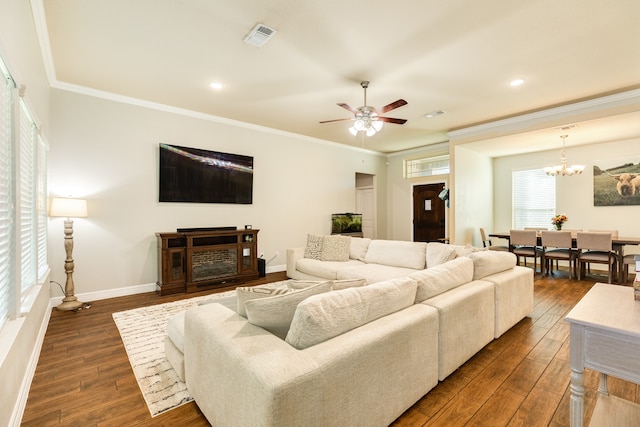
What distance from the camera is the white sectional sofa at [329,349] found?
1.19 m

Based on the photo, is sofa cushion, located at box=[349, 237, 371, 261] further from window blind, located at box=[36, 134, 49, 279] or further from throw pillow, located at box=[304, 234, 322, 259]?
window blind, located at box=[36, 134, 49, 279]

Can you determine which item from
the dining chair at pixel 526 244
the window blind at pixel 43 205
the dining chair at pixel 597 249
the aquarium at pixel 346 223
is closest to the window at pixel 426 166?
the aquarium at pixel 346 223

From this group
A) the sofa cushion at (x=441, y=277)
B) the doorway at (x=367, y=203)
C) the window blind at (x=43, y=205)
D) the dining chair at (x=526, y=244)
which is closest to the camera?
the sofa cushion at (x=441, y=277)

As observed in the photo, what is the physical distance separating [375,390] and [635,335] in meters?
1.08

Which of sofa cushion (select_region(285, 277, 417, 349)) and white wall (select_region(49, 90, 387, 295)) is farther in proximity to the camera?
white wall (select_region(49, 90, 387, 295))

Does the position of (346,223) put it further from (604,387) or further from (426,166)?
(604,387)

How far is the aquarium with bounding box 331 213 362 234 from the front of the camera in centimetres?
682

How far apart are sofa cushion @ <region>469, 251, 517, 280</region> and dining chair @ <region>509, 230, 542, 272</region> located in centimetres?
305

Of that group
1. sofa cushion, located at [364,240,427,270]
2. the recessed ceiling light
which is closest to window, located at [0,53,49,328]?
sofa cushion, located at [364,240,427,270]

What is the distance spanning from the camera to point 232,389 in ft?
4.33

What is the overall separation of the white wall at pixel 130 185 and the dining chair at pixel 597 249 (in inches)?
201

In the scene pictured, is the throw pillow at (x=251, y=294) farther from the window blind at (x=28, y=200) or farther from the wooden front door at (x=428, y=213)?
the wooden front door at (x=428, y=213)

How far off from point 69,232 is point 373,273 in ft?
12.3

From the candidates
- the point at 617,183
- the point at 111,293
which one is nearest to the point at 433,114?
the point at 617,183
